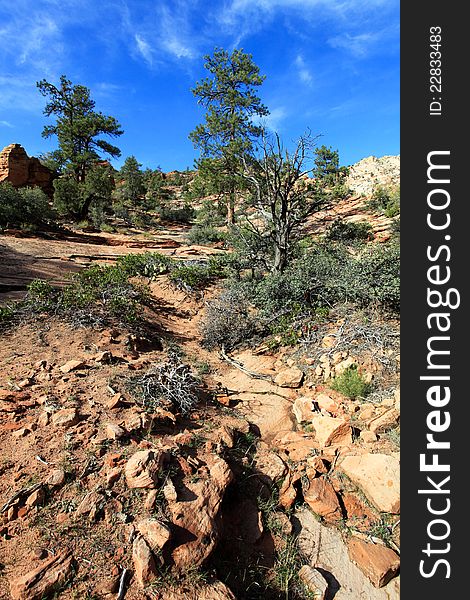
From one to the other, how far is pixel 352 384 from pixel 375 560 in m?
1.97

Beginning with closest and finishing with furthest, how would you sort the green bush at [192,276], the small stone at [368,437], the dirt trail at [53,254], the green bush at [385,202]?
the small stone at [368,437] < the dirt trail at [53,254] < the green bush at [192,276] < the green bush at [385,202]

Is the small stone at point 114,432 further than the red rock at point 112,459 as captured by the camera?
Yes

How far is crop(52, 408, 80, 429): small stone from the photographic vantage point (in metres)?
2.91

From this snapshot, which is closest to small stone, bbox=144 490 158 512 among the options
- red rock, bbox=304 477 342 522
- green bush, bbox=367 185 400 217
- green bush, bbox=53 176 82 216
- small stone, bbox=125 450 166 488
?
small stone, bbox=125 450 166 488

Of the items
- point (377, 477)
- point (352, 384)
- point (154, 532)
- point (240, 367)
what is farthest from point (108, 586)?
point (240, 367)

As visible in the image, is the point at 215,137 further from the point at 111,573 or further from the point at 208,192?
the point at 111,573

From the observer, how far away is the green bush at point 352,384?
4.11m

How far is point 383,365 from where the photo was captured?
4.47 m

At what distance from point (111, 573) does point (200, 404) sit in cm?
211

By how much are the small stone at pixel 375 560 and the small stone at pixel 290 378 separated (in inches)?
87.0

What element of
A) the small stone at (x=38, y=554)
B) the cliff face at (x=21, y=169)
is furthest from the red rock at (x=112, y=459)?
the cliff face at (x=21, y=169)

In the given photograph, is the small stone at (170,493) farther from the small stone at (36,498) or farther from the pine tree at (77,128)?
the pine tree at (77,128)

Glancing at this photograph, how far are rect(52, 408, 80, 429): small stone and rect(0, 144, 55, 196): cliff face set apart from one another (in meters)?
27.9

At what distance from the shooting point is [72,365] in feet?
12.9
